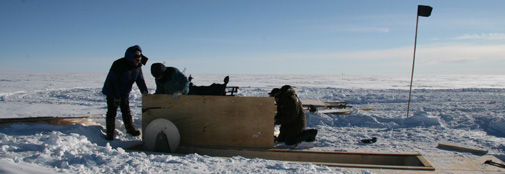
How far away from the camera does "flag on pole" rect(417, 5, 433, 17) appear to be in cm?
986

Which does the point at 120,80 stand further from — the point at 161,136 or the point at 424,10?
the point at 424,10

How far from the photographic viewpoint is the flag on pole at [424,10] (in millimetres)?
9859

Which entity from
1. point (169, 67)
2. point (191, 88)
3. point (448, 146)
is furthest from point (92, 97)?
point (448, 146)

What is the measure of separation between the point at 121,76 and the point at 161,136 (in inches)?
42.3

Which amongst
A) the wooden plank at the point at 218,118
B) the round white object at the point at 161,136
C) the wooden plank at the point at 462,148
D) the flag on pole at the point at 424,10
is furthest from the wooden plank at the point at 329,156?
the flag on pole at the point at 424,10

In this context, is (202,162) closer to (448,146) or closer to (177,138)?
(177,138)

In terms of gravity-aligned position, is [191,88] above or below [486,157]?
above

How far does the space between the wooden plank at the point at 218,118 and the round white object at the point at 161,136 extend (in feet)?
0.74

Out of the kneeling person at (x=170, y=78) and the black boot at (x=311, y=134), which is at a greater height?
the kneeling person at (x=170, y=78)

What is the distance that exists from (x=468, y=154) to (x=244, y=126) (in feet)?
10.9

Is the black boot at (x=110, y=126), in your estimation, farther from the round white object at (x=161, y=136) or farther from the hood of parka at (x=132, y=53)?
the hood of parka at (x=132, y=53)

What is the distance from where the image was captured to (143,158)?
369 centimetres

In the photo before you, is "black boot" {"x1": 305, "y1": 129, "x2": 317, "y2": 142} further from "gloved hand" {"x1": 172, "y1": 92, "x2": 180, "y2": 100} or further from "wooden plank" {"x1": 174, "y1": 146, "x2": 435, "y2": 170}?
"gloved hand" {"x1": 172, "y1": 92, "x2": 180, "y2": 100}

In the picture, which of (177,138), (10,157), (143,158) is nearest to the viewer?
(10,157)
